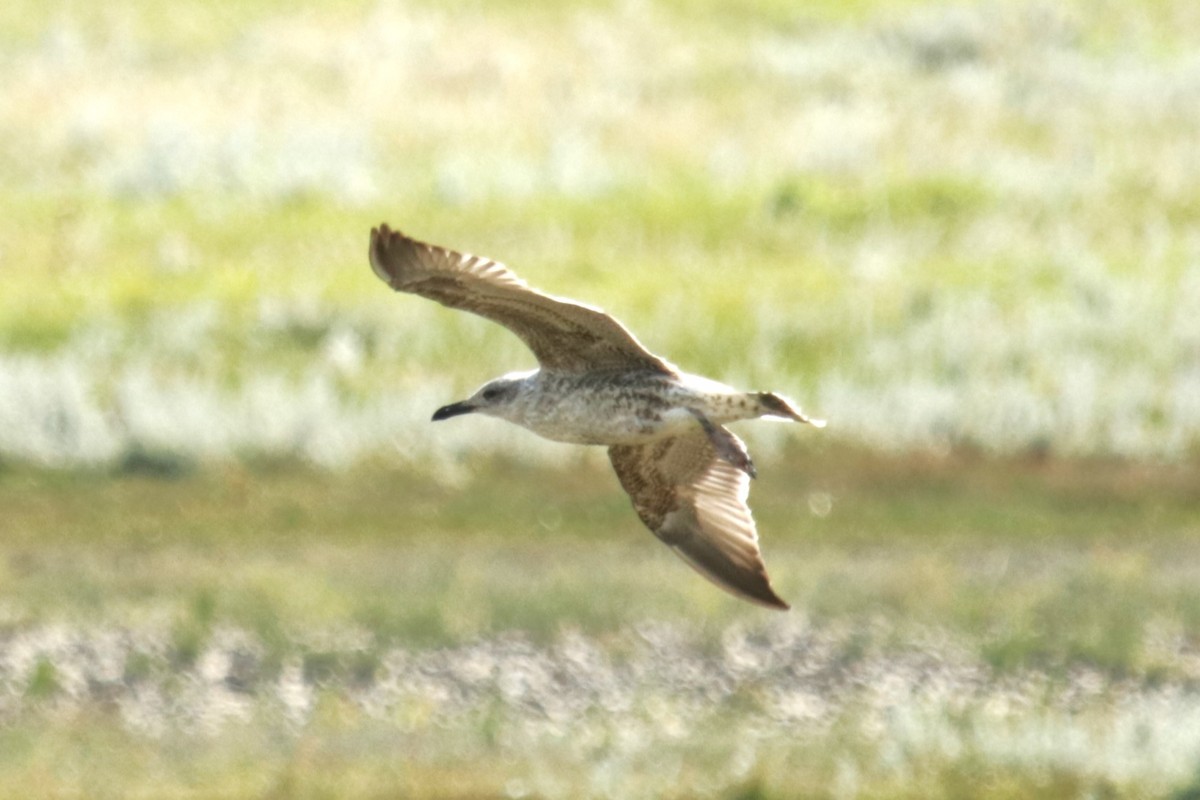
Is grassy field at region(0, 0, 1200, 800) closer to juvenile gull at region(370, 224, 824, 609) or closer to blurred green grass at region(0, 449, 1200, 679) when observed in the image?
blurred green grass at region(0, 449, 1200, 679)

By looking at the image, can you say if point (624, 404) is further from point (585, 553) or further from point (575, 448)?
point (575, 448)

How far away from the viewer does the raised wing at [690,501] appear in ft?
33.0

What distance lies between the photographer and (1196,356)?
850 inches

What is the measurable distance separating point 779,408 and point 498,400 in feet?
4.59

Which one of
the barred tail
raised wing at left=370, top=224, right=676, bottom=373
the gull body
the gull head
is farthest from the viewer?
the gull head

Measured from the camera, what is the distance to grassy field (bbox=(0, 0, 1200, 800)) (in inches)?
588

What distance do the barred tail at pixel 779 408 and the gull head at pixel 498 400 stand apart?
1099mm

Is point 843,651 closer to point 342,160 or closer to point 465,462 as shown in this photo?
point 465,462

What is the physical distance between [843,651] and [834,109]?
15801mm

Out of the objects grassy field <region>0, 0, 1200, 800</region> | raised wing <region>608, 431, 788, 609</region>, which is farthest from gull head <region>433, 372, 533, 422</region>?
grassy field <region>0, 0, 1200, 800</region>

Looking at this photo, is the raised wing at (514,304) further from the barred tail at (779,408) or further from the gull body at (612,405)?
the barred tail at (779,408)

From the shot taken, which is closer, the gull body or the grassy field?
the gull body

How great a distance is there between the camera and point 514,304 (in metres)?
8.77

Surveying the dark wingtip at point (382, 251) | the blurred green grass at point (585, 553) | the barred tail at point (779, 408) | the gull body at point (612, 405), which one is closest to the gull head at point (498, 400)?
the gull body at point (612, 405)
